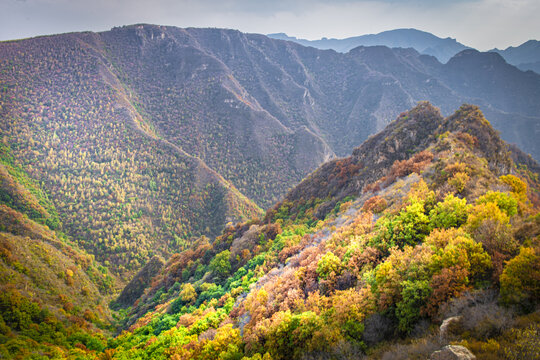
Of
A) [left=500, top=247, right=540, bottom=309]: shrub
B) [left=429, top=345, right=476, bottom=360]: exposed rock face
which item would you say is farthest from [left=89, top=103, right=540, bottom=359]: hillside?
[left=429, top=345, right=476, bottom=360]: exposed rock face

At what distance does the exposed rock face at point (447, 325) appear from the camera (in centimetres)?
985

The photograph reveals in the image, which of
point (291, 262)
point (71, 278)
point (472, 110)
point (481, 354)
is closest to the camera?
point (481, 354)

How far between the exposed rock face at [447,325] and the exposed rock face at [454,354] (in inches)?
58.0

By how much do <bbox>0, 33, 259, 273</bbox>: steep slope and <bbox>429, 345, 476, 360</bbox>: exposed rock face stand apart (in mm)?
117817

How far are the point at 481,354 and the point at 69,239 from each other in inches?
5215

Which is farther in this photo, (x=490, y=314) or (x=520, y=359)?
(x=490, y=314)

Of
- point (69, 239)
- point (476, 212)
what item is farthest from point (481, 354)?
point (69, 239)

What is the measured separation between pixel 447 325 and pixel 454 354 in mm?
2252

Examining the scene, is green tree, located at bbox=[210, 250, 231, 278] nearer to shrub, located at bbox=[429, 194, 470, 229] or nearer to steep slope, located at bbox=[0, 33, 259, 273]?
shrub, located at bbox=[429, 194, 470, 229]

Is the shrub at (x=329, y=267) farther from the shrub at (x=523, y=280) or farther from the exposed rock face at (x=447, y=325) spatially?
the shrub at (x=523, y=280)

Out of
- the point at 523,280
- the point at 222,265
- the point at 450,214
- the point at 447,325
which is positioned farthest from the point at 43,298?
the point at 523,280

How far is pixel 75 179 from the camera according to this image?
426 ft

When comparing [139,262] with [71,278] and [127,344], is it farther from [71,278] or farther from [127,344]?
[127,344]

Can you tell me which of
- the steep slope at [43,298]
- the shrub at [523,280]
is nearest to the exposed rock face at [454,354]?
the shrub at [523,280]
